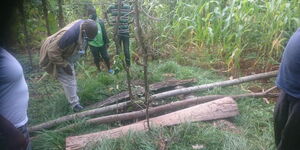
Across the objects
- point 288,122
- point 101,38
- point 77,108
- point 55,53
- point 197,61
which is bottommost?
point 77,108

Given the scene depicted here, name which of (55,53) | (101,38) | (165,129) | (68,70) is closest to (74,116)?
(68,70)

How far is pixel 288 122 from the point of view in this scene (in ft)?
7.52

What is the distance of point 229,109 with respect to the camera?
3928 millimetres

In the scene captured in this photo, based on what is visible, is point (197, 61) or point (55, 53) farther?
point (197, 61)

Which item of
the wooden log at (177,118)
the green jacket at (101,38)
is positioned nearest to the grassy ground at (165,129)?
the wooden log at (177,118)

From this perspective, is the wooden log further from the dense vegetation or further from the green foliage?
the green foliage

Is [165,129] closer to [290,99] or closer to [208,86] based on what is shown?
[208,86]

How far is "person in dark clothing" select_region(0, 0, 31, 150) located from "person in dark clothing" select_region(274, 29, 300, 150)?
74.5 inches

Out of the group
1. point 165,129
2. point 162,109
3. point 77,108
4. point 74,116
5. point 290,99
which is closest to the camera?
point 290,99

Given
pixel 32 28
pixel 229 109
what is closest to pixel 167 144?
pixel 229 109

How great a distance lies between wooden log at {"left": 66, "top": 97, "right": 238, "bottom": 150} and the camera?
11.3ft

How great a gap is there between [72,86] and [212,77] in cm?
250

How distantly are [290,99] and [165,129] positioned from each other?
63.2 inches

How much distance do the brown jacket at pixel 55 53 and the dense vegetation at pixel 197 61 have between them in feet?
2.00
